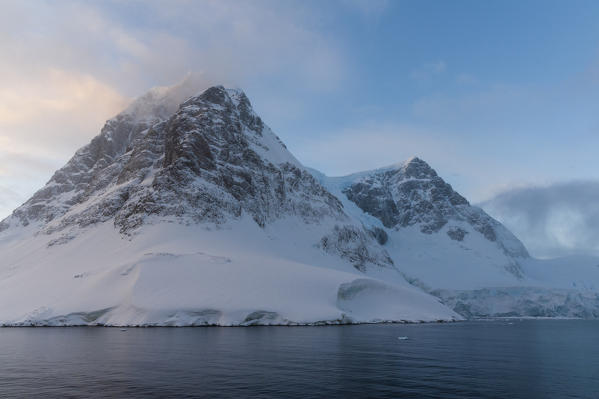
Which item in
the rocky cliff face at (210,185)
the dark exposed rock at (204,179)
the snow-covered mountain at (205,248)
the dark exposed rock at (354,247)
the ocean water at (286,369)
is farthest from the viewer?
the dark exposed rock at (354,247)

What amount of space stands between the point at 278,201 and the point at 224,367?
130331 mm

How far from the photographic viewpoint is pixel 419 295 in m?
132

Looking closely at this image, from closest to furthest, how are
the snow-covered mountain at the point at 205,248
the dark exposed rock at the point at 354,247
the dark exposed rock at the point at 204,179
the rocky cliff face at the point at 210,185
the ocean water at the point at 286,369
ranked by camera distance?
the ocean water at the point at 286,369 < the snow-covered mountain at the point at 205,248 < the dark exposed rock at the point at 204,179 < the rocky cliff face at the point at 210,185 < the dark exposed rock at the point at 354,247

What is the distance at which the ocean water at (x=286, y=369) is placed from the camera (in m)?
29.6

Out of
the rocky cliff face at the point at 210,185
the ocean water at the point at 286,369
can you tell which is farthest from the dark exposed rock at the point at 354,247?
the ocean water at the point at 286,369

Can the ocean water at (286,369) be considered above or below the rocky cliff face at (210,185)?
below

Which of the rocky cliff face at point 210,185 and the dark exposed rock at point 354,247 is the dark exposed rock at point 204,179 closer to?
the rocky cliff face at point 210,185

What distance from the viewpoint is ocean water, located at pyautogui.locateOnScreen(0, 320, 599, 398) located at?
29594 mm

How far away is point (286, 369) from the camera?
3738cm

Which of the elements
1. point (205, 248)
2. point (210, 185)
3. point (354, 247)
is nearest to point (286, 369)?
point (205, 248)

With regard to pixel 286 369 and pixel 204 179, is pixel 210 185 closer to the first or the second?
pixel 204 179

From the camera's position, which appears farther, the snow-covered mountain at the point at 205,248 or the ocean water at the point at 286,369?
the snow-covered mountain at the point at 205,248

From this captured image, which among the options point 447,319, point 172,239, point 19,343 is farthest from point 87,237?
point 447,319

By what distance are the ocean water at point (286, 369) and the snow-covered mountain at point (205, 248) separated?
105ft
